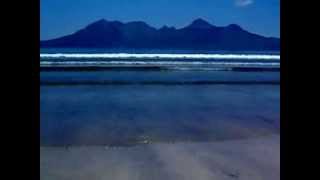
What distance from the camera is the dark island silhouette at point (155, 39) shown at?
5819 centimetres

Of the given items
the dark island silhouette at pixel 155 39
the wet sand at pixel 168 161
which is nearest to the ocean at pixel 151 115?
the wet sand at pixel 168 161

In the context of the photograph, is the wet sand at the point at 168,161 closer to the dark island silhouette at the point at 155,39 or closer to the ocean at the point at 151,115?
the ocean at the point at 151,115

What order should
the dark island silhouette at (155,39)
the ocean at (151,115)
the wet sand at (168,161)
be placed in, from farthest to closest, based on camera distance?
1. the dark island silhouette at (155,39)
2. the ocean at (151,115)
3. the wet sand at (168,161)

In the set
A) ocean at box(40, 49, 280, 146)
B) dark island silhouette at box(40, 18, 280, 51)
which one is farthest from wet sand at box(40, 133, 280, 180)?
dark island silhouette at box(40, 18, 280, 51)

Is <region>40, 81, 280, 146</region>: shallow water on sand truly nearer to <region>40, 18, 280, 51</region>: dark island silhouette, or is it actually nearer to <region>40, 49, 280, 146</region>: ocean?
<region>40, 49, 280, 146</region>: ocean

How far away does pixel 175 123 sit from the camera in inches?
275

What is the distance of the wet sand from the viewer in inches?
148

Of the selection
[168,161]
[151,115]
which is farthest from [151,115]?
[168,161]

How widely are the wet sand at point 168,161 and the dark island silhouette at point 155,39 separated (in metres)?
50.7

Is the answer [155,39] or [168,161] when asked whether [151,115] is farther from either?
[155,39]

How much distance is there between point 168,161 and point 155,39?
60.1 m
